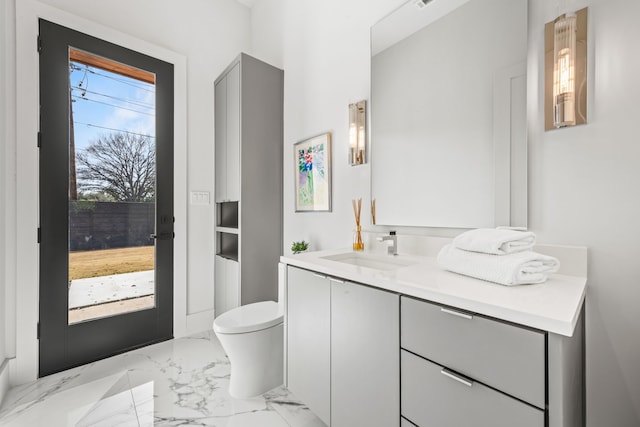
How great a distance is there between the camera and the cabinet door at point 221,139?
2.48 metres

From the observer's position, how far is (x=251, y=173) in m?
2.28

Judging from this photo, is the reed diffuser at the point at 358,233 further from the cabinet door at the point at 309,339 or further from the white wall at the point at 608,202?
the white wall at the point at 608,202

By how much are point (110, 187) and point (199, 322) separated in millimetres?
1383

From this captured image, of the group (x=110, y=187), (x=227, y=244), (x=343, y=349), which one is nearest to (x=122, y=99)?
(x=110, y=187)

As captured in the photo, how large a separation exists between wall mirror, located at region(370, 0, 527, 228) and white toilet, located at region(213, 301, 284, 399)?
96cm

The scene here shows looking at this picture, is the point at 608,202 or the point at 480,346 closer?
the point at 480,346

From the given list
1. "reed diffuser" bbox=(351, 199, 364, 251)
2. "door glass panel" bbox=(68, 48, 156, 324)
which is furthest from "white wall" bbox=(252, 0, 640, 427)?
"door glass panel" bbox=(68, 48, 156, 324)

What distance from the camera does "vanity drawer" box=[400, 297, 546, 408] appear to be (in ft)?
2.14

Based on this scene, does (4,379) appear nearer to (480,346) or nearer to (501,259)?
(480,346)

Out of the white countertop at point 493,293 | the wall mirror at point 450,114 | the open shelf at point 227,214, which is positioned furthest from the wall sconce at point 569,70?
the open shelf at point 227,214

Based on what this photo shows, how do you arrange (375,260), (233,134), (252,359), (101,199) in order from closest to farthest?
(375,260) < (252,359) < (101,199) < (233,134)

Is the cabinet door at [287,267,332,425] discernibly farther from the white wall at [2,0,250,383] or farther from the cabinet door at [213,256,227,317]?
the white wall at [2,0,250,383]

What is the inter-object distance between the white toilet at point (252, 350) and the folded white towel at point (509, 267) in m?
1.14

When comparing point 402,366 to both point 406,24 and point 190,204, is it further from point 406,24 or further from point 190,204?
point 190,204
